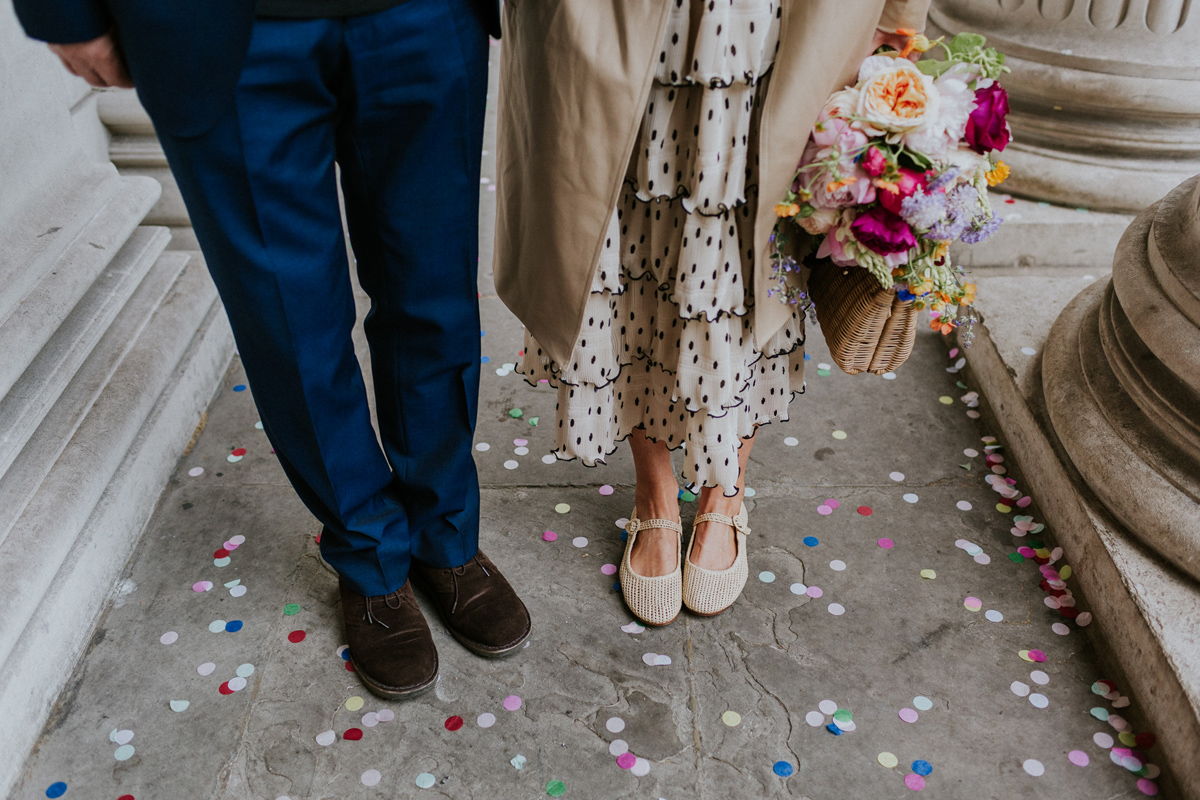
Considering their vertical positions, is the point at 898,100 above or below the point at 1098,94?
above

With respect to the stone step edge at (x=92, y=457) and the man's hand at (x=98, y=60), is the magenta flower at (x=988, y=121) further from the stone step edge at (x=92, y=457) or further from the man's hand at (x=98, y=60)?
the stone step edge at (x=92, y=457)

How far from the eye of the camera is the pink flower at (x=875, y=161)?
1.16m

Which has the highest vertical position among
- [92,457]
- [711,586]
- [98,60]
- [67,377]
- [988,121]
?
[98,60]

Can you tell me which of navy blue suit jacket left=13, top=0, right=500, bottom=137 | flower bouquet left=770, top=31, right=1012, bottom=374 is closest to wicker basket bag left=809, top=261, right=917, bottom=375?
flower bouquet left=770, top=31, right=1012, bottom=374

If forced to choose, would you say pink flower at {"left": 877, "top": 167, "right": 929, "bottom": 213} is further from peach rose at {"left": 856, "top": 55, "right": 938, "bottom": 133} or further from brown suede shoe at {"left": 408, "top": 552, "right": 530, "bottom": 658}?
brown suede shoe at {"left": 408, "top": 552, "right": 530, "bottom": 658}

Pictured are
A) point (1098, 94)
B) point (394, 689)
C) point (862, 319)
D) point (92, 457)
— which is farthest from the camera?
point (1098, 94)

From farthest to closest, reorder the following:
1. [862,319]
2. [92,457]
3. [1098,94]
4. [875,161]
Answer: 1. [1098,94]
2. [92,457]
3. [862,319]
4. [875,161]

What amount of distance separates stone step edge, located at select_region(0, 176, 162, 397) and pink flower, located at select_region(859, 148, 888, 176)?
1.55m

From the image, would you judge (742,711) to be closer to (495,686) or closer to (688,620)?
(688,620)

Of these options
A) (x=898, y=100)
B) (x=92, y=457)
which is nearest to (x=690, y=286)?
(x=898, y=100)

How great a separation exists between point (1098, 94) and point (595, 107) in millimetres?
2060

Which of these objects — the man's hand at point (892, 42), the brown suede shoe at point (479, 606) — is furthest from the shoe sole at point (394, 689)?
the man's hand at point (892, 42)

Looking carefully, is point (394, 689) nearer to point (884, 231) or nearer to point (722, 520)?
point (722, 520)

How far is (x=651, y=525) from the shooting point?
5.75 ft
